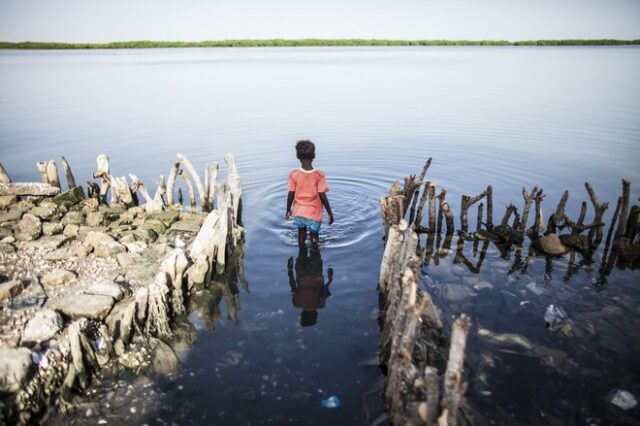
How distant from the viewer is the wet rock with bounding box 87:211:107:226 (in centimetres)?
1016

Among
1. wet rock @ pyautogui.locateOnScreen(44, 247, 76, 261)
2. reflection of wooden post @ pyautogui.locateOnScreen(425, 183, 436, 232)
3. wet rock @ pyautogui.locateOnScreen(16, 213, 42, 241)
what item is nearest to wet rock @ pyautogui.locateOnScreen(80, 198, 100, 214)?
wet rock @ pyautogui.locateOnScreen(16, 213, 42, 241)

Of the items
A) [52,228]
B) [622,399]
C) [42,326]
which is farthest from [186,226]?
[622,399]

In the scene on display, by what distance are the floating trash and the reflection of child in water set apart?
13.7 feet

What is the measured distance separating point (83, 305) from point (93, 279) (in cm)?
106

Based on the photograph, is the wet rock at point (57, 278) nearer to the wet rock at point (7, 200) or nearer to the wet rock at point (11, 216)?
the wet rock at point (11, 216)

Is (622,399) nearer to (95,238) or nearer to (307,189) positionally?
(307,189)

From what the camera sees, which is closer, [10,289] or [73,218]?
[10,289]

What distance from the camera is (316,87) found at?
42.0m

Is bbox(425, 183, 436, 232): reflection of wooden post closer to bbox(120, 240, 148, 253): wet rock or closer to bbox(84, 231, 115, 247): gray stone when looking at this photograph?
bbox(120, 240, 148, 253): wet rock

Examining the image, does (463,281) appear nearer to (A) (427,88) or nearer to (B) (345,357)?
(B) (345,357)

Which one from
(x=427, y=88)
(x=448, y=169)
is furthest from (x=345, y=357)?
(x=427, y=88)

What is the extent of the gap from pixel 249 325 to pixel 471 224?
756cm

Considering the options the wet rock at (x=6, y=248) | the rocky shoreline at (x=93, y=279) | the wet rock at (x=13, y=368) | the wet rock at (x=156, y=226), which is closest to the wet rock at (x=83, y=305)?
the rocky shoreline at (x=93, y=279)

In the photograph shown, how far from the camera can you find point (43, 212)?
1024cm
